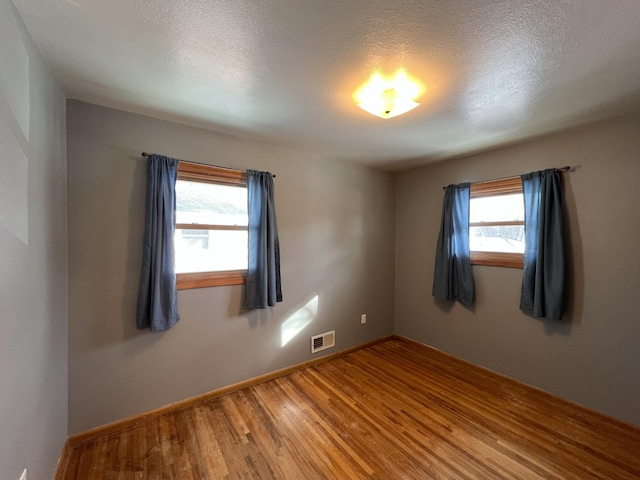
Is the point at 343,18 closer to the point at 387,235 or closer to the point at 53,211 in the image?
the point at 53,211

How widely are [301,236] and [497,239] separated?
215cm

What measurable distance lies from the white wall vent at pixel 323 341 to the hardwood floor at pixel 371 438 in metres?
0.46

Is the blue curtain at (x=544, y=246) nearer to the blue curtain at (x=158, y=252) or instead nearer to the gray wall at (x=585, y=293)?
the gray wall at (x=585, y=293)

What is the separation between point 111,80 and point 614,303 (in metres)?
4.03

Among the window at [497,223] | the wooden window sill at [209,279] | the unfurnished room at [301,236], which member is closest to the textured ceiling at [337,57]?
the unfurnished room at [301,236]

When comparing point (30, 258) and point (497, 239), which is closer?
point (30, 258)

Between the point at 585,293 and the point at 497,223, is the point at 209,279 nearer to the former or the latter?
the point at 497,223

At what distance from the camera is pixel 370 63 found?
146 cm

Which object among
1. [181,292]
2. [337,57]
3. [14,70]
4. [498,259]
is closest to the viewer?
[14,70]

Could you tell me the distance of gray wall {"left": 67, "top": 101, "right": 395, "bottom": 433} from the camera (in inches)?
75.0

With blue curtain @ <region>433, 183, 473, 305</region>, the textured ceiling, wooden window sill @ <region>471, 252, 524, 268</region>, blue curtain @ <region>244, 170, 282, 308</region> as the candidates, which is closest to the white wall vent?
blue curtain @ <region>244, 170, 282, 308</region>

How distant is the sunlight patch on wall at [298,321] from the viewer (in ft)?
9.43

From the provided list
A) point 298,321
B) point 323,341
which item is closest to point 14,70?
point 298,321

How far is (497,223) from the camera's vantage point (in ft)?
9.34
